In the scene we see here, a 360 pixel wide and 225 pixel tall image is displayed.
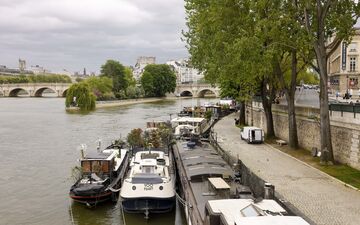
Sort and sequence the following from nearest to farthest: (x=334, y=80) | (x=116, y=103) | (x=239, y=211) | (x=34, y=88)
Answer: (x=239, y=211)
(x=334, y=80)
(x=116, y=103)
(x=34, y=88)

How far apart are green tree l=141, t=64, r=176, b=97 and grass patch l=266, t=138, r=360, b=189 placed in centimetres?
11960

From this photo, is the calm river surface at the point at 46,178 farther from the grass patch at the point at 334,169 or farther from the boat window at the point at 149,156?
the grass patch at the point at 334,169

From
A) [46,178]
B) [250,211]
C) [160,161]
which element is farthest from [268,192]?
[46,178]

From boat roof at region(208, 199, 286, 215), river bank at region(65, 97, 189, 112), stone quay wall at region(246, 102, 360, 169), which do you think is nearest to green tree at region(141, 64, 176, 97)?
river bank at region(65, 97, 189, 112)

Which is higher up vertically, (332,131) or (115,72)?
(115,72)

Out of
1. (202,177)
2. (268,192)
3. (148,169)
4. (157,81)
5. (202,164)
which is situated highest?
(157,81)

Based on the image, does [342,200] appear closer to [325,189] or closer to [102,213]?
[325,189]

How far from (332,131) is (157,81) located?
12591 centimetres

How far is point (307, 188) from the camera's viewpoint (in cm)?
2117

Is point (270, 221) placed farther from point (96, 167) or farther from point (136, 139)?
point (136, 139)

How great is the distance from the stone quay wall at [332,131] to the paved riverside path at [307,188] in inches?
85.2

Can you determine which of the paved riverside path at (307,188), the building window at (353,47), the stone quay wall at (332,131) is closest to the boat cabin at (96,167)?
the paved riverside path at (307,188)

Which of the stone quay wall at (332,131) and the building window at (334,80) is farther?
the building window at (334,80)

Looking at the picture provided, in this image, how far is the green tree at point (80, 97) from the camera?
9812cm
